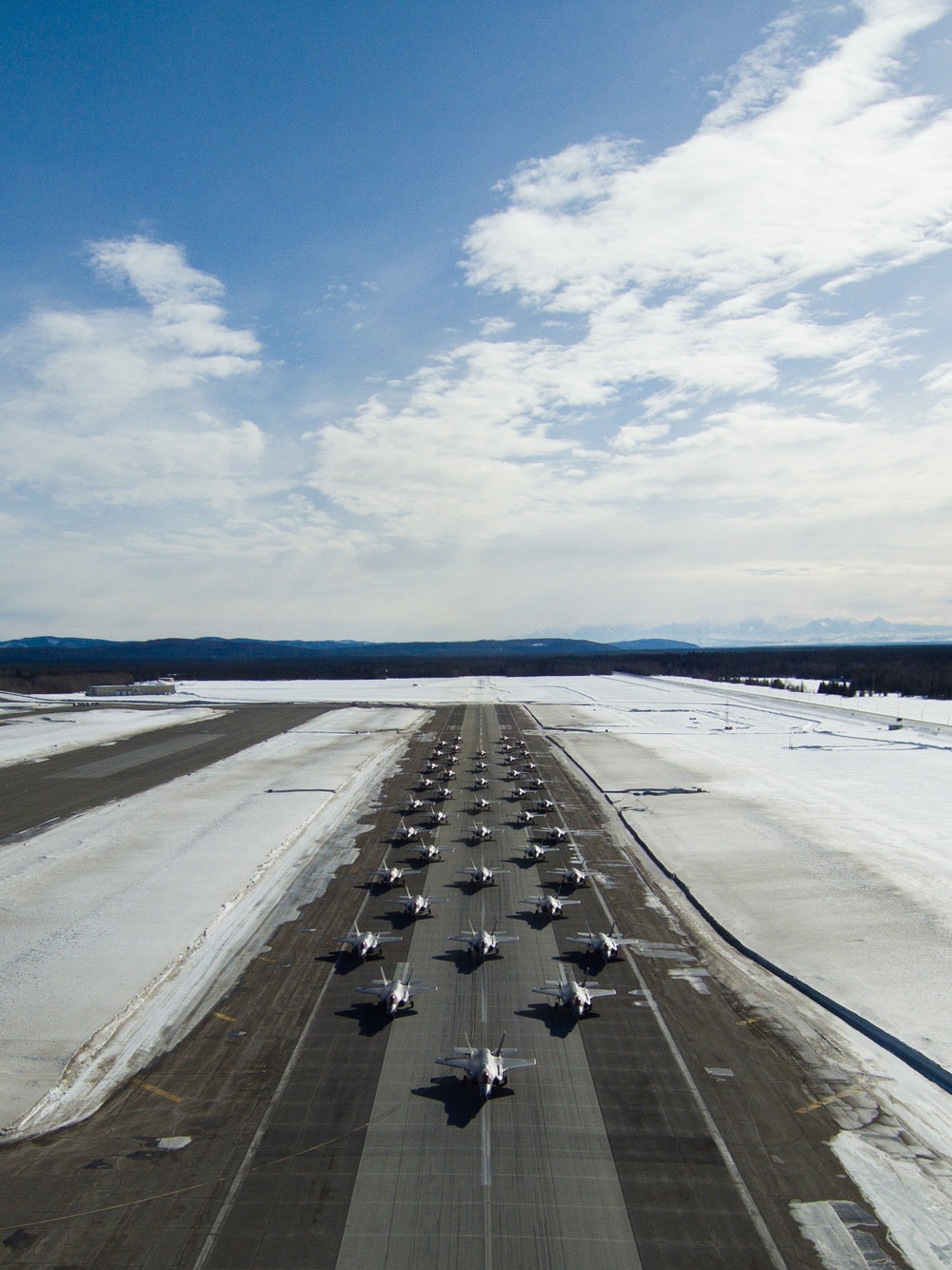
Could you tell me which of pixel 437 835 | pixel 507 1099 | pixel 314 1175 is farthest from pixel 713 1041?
pixel 437 835

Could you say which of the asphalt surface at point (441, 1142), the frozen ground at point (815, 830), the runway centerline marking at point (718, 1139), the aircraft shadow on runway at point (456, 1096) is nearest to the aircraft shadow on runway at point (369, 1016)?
the asphalt surface at point (441, 1142)

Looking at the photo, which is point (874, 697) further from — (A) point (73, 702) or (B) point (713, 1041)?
(A) point (73, 702)

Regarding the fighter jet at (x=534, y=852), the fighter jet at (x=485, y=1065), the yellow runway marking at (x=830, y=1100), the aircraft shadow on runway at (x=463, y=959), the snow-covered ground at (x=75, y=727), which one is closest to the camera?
the yellow runway marking at (x=830, y=1100)

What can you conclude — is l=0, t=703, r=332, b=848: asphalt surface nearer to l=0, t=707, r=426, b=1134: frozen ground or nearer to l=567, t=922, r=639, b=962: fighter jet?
l=0, t=707, r=426, b=1134: frozen ground

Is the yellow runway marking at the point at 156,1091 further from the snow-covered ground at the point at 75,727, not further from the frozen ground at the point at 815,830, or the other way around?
the snow-covered ground at the point at 75,727

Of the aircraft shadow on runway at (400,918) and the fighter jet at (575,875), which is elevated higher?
the fighter jet at (575,875)

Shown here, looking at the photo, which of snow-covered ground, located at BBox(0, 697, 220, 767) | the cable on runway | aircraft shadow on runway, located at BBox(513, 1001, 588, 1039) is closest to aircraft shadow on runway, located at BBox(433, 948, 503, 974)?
aircraft shadow on runway, located at BBox(513, 1001, 588, 1039)
